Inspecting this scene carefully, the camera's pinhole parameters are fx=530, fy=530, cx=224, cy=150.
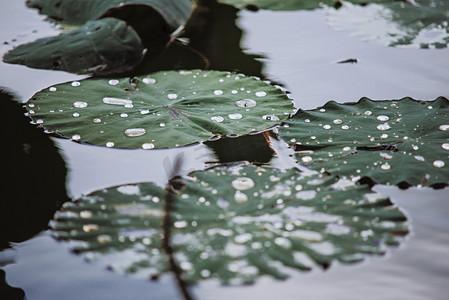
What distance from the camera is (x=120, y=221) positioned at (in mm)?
1205

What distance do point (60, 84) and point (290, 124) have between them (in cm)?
84

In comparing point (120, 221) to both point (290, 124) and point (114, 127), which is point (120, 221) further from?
point (290, 124)

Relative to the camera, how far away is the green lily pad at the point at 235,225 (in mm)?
1106

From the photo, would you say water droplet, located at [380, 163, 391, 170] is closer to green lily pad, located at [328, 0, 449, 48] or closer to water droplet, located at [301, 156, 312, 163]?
water droplet, located at [301, 156, 312, 163]

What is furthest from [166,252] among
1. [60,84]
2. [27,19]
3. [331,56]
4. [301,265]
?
[27,19]

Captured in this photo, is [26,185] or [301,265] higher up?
[301,265]

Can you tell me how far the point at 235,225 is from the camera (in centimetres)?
119

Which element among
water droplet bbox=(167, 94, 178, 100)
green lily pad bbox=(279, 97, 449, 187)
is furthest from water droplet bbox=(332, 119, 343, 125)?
water droplet bbox=(167, 94, 178, 100)

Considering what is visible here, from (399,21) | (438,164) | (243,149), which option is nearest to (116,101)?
(243,149)

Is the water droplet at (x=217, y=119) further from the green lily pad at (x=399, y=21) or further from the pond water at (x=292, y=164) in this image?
the green lily pad at (x=399, y=21)

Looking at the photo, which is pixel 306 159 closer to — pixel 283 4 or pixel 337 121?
pixel 337 121

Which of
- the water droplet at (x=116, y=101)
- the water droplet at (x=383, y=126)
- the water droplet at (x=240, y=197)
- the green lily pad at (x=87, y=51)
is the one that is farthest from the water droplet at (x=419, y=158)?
the green lily pad at (x=87, y=51)

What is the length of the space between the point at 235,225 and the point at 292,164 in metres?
0.39

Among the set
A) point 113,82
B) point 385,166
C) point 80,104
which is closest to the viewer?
point 385,166
